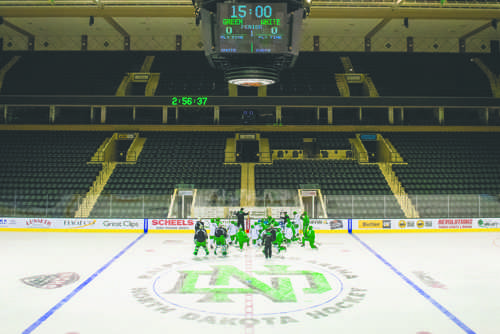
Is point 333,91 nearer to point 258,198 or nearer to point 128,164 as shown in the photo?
point 258,198

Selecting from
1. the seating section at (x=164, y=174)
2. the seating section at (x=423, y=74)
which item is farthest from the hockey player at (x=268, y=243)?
the seating section at (x=423, y=74)

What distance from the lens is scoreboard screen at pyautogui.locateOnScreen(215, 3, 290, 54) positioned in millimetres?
9664

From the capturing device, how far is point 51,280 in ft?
30.2

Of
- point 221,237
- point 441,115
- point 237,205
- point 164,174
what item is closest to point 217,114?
point 164,174

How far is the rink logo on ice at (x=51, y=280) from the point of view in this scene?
347 inches

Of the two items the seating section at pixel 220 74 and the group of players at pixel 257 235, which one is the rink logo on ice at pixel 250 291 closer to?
the group of players at pixel 257 235

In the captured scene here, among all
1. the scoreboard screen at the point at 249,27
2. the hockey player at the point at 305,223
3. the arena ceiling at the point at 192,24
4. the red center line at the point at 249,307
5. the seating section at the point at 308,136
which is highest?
the arena ceiling at the point at 192,24

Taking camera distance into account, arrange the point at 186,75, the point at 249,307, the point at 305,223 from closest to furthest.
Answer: the point at 249,307 < the point at 305,223 < the point at 186,75

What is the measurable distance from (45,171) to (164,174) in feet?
19.5

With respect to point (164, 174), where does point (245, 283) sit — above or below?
below

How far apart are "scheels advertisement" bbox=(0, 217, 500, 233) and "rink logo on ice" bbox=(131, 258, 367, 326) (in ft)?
17.9

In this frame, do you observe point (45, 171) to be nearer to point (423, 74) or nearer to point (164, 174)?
point (164, 174)

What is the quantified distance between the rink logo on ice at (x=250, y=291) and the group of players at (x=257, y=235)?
82 cm

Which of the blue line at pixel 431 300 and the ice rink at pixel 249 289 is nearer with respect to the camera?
the blue line at pixel 431 300
